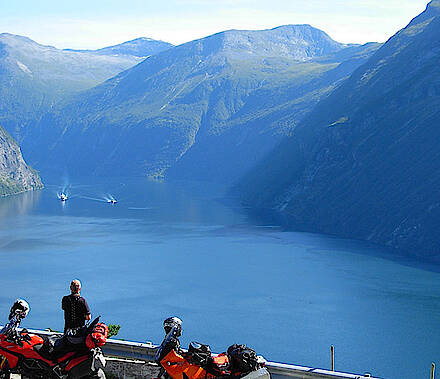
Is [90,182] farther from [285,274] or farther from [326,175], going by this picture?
[285,274]

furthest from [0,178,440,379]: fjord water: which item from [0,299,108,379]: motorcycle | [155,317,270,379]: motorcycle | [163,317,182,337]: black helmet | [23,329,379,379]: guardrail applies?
[0,299,108,379]: motorcycle

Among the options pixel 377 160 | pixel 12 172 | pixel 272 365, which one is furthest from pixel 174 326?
pixel 12 172

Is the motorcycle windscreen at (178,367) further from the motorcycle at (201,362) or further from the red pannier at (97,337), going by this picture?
the red pannier at (97,337)

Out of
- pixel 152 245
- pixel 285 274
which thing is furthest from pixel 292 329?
pixel 152 245

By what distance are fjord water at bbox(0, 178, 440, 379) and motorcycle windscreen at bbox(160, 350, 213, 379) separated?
3504 cm

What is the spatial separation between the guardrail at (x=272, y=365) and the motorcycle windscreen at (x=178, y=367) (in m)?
1.42

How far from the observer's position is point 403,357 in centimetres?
4388

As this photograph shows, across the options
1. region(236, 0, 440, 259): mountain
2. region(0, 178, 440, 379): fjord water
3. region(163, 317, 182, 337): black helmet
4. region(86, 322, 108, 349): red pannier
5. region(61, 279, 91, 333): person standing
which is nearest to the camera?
region(86, 322, 108, 349): red pannier

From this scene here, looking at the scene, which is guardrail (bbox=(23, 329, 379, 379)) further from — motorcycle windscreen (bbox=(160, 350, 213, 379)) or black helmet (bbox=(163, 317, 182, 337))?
black helmet (bbox=(163, 317, 182, 337))

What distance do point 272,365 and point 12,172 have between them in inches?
6836

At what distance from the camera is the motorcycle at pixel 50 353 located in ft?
26.2

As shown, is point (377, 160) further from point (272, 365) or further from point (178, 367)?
A: point (178, 367)

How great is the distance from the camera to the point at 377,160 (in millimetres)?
115438

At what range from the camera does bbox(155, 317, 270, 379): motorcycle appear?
307 inches
